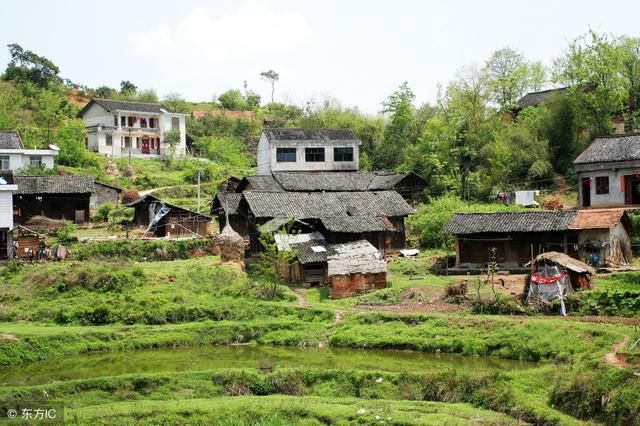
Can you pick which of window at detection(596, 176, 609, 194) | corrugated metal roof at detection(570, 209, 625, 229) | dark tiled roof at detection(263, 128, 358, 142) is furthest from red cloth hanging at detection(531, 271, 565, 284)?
dark tiled roof at detection(263, 128, 358, 142)

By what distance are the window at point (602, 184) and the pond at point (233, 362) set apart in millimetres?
21727

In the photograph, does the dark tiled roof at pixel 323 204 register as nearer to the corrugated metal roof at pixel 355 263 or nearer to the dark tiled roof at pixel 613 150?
the corrugated metal roof at pixel 355 263

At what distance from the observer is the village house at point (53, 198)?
2064 inches

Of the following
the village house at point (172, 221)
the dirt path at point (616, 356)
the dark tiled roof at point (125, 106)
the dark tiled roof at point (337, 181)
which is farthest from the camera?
the dark tiled roof at point (125, 106)

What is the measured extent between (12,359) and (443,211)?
27611 millimetres

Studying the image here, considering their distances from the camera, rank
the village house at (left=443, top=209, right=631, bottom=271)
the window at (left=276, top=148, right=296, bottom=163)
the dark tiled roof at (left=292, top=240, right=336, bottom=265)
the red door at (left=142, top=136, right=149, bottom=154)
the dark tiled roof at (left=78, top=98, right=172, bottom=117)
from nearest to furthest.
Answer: the village house at (left=443, top=209, right=631, bottom=271), the dark tiled roof at (left=292, top=240, right=336, bottom=265), the window at (left=276, top=148, right=296, bottom=163), the dark tiled roof at (left=78, top=98, right=172, bottom=117), the red door at (left=142, top=136, right=149, bottom=154)

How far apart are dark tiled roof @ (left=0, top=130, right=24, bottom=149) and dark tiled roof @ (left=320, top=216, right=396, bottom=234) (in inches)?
1038

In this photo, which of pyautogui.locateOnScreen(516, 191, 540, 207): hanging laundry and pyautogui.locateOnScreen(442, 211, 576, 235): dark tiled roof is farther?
pyautogui.locateOnScreen(516, 191, 540, 207): hanging laundry

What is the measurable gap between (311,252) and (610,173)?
60.2ft

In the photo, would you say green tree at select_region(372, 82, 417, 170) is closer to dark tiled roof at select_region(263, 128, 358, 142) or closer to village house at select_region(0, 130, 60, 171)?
dark tiled roof at select_region(263, 128, 358, 142)

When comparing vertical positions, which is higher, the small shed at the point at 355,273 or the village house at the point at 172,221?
the village house at the point at 172,221

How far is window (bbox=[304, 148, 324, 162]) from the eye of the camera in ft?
218

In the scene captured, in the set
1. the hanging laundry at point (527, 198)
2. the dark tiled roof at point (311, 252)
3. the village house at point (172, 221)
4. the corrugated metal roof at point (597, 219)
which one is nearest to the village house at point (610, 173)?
the hanging laundry at point (527, 198)

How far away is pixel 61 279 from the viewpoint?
129 feet
